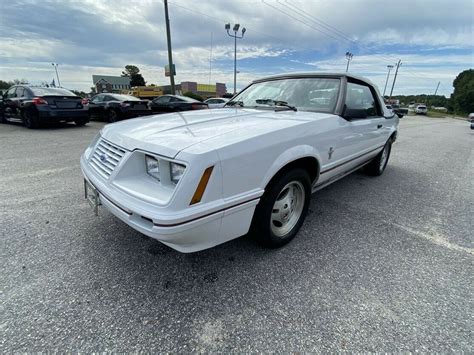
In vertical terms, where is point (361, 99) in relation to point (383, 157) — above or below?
above

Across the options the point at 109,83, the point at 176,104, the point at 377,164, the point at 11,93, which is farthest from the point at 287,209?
the point at 109,83

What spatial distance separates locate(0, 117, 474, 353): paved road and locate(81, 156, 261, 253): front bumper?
447 millimetres

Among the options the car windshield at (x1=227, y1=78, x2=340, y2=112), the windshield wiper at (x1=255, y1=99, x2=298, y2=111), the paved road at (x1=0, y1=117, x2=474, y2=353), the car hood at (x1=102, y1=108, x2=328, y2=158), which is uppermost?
the car windshield at (x1=227, y1=78, x2=340, y2=112)

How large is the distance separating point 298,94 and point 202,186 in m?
2.00

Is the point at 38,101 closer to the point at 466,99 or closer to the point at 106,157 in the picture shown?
the point at 106,157

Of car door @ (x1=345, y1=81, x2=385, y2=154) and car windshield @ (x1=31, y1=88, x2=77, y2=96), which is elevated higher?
car door @ (x1=345, y1=81, x2=385, y2=154)

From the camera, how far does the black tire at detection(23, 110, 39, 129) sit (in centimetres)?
830

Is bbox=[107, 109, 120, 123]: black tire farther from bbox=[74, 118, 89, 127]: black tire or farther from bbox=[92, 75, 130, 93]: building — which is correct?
bbox=[92, 75, 130, 93]: building

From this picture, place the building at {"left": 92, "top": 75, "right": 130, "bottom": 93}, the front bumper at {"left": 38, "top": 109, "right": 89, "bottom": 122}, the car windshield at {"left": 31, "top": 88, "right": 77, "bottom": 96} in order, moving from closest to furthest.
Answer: the front bumper at {"left": 38, "top": 109, "right": 89, "bottom": 122} < the car windshield at {"left": 31, "top": 88, "right": 77, "bottom": 96} < the building at {"left": 92, "top": 75, "right": 130, "bottom": 93}

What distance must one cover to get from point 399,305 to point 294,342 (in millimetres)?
829

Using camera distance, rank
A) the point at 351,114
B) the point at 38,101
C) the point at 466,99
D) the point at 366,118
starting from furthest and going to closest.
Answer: the point at 466,99 < the point at 38,101 < the point at 366,118 < the point at 351,114

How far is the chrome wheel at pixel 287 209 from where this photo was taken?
224 cm

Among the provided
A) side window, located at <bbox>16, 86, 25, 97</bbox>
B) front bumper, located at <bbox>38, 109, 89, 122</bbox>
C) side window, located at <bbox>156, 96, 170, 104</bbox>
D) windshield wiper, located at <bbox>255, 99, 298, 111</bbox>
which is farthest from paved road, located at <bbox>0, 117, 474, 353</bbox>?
side window, located at <bbox>156, 96, 170, 104</bbox>

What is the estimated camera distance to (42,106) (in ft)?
26.6
